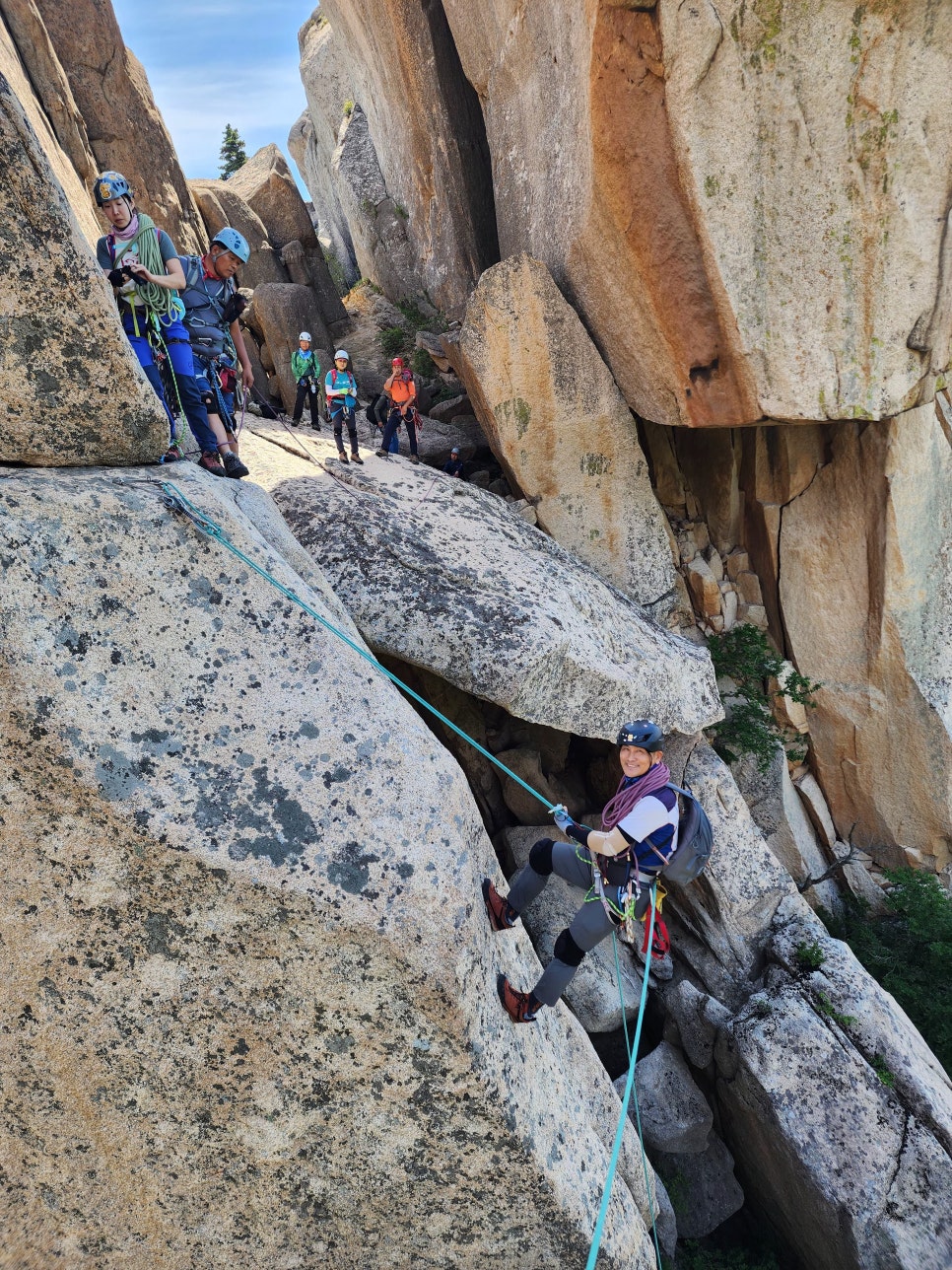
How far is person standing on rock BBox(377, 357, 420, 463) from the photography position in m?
9.23

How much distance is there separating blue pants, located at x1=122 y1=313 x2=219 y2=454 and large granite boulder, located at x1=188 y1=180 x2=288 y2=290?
36.4 ft

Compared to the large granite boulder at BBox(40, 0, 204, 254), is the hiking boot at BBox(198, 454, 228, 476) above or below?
below

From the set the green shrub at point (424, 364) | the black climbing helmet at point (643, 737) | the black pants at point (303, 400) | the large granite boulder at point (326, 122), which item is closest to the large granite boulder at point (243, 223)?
the green shrub at point (424, 364)

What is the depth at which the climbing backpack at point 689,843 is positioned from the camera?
443 centimetres

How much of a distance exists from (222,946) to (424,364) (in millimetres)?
11807

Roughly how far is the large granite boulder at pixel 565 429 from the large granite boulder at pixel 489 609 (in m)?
1.60

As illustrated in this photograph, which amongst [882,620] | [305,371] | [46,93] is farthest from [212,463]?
[882,620]

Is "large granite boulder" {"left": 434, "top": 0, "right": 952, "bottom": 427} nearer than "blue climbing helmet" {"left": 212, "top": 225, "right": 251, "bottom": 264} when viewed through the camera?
No

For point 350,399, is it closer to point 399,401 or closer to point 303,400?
point 399,401

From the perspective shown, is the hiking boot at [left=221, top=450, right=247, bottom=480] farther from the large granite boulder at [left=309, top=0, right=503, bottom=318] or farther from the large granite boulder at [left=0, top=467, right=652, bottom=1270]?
the large granite boulder at [left=309, top=0, right=503, bottom=318]

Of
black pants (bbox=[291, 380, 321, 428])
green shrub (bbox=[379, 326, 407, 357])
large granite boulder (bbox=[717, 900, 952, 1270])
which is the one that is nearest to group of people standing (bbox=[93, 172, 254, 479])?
black pants (bbox=[291, 380, 321, 428])

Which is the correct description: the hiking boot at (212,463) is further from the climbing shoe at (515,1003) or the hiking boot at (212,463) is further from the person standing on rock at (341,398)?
the climbing shoe at (515,1003)

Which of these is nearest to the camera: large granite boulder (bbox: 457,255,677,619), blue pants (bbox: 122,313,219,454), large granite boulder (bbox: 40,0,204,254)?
blue pants (bbox: 122,313,219,454)

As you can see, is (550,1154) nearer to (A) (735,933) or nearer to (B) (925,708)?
(A) (735,933)
